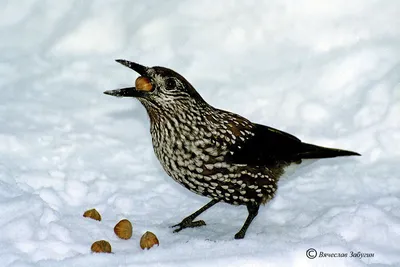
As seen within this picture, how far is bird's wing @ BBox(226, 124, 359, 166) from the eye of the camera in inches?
243

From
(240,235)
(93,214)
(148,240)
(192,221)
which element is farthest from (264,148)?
(93,214)

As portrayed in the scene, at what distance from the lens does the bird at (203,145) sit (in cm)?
592

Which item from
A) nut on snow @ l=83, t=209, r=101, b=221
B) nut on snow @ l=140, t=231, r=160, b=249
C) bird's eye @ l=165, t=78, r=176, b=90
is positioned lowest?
nut on snow @ l=140, t=231, r=160, b=249

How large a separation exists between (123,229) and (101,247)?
441mm

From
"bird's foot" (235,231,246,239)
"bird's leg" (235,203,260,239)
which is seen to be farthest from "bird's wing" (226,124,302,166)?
"bird's foot" (235,231,246,239)

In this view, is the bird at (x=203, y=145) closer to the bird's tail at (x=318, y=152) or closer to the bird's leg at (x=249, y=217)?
the bird's leg at (x=249, y=217)

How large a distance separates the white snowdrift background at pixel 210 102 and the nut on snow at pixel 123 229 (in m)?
0.07

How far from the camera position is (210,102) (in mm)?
8609

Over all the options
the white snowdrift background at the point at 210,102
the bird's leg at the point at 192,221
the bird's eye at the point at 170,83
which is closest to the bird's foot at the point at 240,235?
the white snowdrift background at the point at 210,102

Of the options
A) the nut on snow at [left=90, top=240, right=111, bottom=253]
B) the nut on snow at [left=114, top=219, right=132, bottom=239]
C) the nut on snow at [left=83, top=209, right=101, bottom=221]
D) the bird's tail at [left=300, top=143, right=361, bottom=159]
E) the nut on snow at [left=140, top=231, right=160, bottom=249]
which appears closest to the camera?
the nut on snow at [left=90, top=240, right=111, bottom=253]

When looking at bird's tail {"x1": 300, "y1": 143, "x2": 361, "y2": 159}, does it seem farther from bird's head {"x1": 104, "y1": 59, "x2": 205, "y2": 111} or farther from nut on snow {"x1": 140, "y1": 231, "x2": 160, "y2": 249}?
nut on snow {"x1": 140, "y1": 231, "x2": 160, "y2": 249}

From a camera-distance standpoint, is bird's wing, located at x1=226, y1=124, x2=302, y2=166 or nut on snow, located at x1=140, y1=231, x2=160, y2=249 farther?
bird's wing, located at x1=226, y1=124, x2=302, y2=166

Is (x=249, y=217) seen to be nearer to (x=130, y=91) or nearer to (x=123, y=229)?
(x=123, y=229)

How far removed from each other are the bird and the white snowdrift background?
368 mm
